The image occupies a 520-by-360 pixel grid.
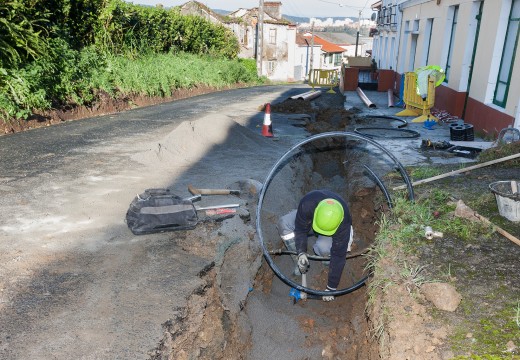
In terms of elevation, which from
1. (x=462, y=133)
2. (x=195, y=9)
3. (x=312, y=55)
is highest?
(x=195, y=9)

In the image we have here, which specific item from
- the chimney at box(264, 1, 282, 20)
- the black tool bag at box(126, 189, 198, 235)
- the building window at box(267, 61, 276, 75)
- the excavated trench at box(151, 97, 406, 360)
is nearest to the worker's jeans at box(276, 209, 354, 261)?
the excavated trench at box(151, 97, 406, 360)

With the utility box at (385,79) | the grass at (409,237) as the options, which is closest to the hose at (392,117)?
the grass at (409,237)

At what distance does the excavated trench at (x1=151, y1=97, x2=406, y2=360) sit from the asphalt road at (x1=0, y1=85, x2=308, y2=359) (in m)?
0.17

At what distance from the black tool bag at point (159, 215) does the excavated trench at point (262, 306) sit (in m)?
0.21

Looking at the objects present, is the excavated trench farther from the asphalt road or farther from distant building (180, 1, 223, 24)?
distant building (180, 1, 223, 24)

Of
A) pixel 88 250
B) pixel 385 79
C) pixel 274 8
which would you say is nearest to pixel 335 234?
pixel 88 250

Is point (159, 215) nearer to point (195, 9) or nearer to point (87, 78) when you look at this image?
point (87, 78)

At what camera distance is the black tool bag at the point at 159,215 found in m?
4.42

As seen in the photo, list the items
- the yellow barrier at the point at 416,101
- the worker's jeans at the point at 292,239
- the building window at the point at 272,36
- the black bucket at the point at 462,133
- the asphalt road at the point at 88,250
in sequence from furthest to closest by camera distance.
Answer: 1. the building window at the point at 272,36
2. the yellow barrier at the point at 416,101
3. the black bucket at the point at 462,133
4. the worker's jeans at the point at 292,239
5. the asphalt road at the point at 88,250

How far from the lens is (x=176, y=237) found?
4492 millimetres

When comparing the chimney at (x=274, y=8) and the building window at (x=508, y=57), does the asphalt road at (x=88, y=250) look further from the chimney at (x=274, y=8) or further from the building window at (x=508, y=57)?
the chimney at (x=274, y=8)

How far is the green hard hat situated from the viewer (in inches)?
171

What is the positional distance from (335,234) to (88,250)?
8.43 ft

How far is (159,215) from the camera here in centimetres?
444
